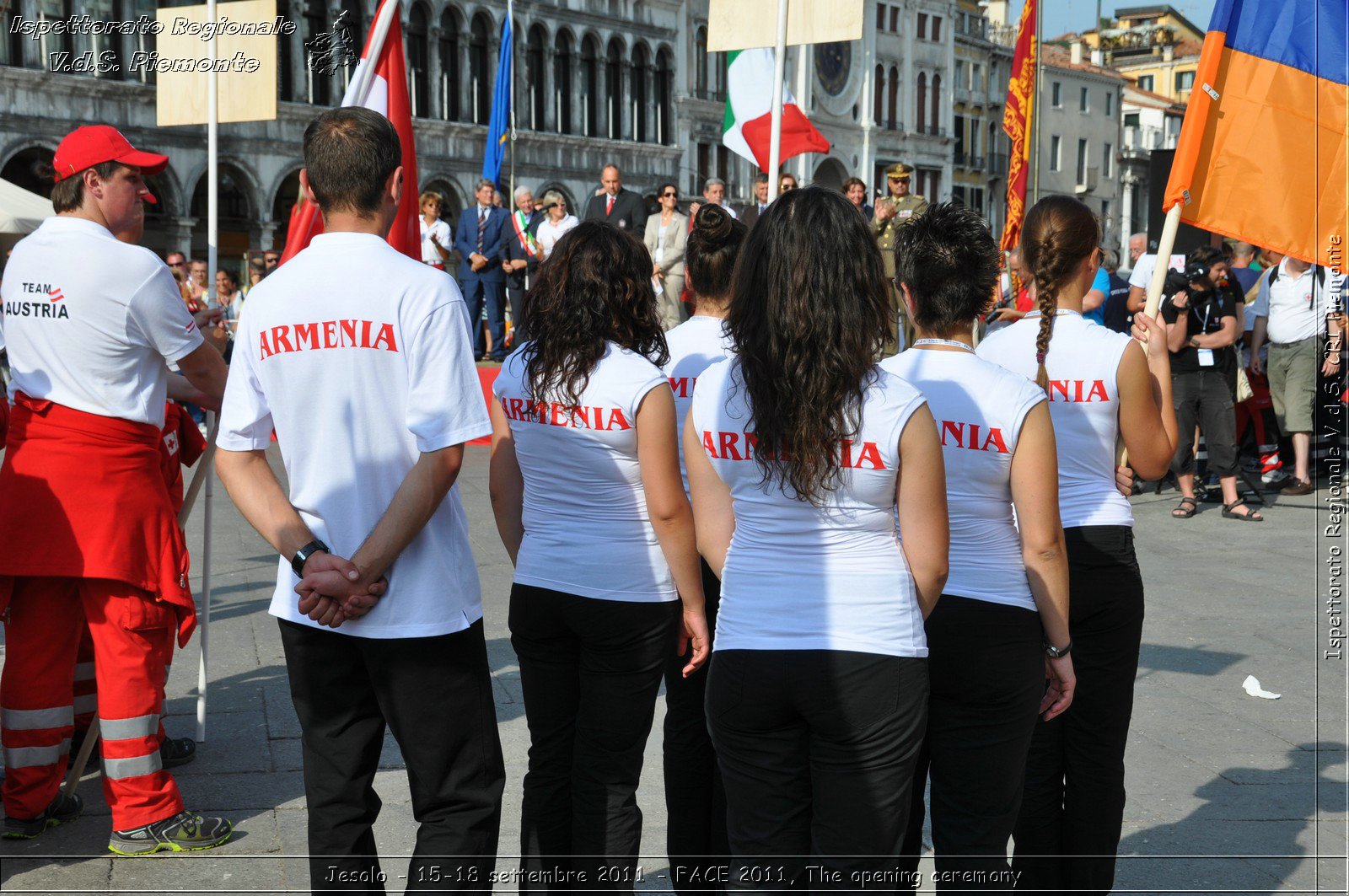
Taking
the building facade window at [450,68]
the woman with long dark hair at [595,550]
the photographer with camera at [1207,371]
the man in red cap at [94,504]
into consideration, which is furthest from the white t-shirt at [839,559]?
the building facade window at [450,68]

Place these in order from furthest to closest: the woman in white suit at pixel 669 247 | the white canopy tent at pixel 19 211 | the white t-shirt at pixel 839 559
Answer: the woman in white suit at pixel 669 247 < the white canopy tent at pixel 19 211 < the white t-shirt at pixel 839 559

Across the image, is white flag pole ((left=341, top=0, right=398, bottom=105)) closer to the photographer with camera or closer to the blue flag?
the photographer with camera

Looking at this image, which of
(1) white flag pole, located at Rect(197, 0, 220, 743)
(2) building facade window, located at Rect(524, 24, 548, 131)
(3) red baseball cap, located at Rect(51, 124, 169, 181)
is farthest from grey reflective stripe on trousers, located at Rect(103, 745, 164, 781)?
(2) building facade window, located at Rect(524, 24, 548, 131)

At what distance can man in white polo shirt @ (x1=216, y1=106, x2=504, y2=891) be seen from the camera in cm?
298

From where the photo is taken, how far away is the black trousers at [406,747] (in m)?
3.04

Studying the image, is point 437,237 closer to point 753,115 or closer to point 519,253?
point 519,253

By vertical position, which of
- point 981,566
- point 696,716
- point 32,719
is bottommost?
point 32,719

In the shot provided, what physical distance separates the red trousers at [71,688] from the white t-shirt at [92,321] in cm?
60

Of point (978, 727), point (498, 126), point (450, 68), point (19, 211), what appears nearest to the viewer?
point (978, 727)

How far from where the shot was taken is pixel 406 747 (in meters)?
3.05

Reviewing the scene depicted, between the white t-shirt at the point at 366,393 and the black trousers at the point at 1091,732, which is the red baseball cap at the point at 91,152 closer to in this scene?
the white t-shirt at the point at 366,393

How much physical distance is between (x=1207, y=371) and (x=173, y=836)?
9.55 metres

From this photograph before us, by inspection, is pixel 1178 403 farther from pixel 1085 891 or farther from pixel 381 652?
pixel 381 652

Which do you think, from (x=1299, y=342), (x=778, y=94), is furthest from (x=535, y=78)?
(x=778, y=94)
